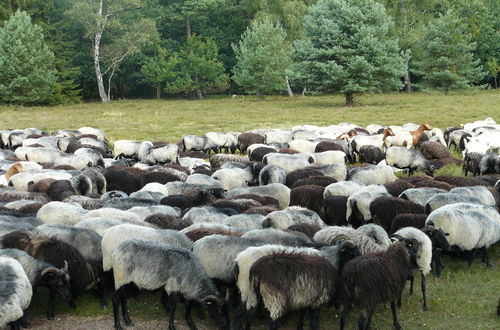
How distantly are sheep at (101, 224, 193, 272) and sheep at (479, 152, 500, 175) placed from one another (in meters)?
11.0

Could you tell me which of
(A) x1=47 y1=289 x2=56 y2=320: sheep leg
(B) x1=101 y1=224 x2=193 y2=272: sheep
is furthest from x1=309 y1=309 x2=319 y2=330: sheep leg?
(A) x1=47 y1=289 x2=56 y2=320: sheep leg

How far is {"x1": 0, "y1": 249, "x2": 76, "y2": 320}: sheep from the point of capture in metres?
7.80

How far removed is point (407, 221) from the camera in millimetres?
10047

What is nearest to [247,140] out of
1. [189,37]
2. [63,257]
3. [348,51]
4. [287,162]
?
[287,162]

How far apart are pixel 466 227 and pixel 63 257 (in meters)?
6.37

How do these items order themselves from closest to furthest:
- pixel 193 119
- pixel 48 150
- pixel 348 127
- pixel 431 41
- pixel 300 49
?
1. pixel 48 150
2. pixel 348 127
3. pixel 193 119
4. pixel 300 49
5. pixel 431 41

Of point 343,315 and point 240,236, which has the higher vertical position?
point 240,236

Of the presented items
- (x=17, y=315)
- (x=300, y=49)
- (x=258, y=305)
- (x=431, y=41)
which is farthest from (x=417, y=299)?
(x=431, y=41)

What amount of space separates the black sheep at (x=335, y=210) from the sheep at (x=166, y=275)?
4815 millimetres

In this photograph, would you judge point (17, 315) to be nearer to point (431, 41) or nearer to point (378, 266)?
point (378, 266)

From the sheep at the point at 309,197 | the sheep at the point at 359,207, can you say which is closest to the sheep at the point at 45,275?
the sheep at the point at 359,207

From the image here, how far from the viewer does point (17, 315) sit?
6.87 m

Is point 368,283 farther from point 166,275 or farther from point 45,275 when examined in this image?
point 45,275

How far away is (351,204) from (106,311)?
5286 millimetres
